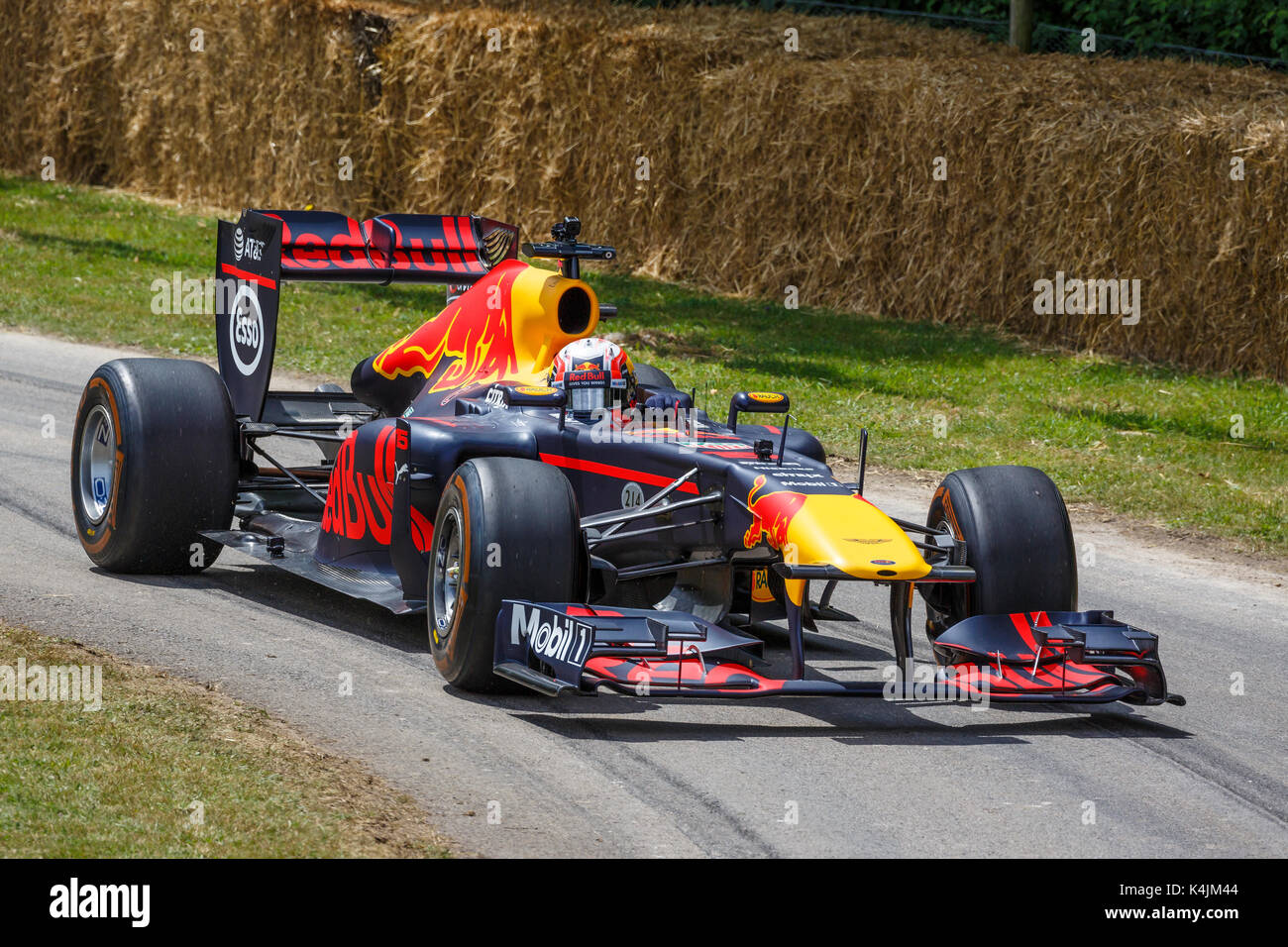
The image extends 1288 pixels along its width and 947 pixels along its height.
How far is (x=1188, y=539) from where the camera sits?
12039mm

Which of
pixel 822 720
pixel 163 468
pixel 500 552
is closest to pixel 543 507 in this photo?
pixel 500 552

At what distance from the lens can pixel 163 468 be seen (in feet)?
29.7

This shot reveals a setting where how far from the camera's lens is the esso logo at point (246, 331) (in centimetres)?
980

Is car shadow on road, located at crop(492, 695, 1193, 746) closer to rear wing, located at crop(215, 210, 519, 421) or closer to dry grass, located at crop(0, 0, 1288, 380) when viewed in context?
rear wing, located at crop(215, 210, 519, 421)

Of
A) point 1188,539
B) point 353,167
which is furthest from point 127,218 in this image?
point 1188,539

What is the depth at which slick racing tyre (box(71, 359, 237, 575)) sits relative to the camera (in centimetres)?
904

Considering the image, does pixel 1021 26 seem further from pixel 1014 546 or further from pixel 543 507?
pixel 543 507

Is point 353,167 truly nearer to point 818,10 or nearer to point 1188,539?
point 818,10

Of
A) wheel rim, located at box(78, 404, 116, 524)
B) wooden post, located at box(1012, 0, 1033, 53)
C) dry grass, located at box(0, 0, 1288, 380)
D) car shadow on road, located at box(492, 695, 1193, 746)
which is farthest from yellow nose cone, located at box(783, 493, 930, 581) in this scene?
wooden post, located at box(1012, 0, 1033, 53)

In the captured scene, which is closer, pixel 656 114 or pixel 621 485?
pixel 621 485

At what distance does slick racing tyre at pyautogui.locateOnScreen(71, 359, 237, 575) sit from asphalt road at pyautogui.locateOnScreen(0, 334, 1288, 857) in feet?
0.60

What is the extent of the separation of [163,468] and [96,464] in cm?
79

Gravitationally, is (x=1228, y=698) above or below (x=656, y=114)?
below

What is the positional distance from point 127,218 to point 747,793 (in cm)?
2121
